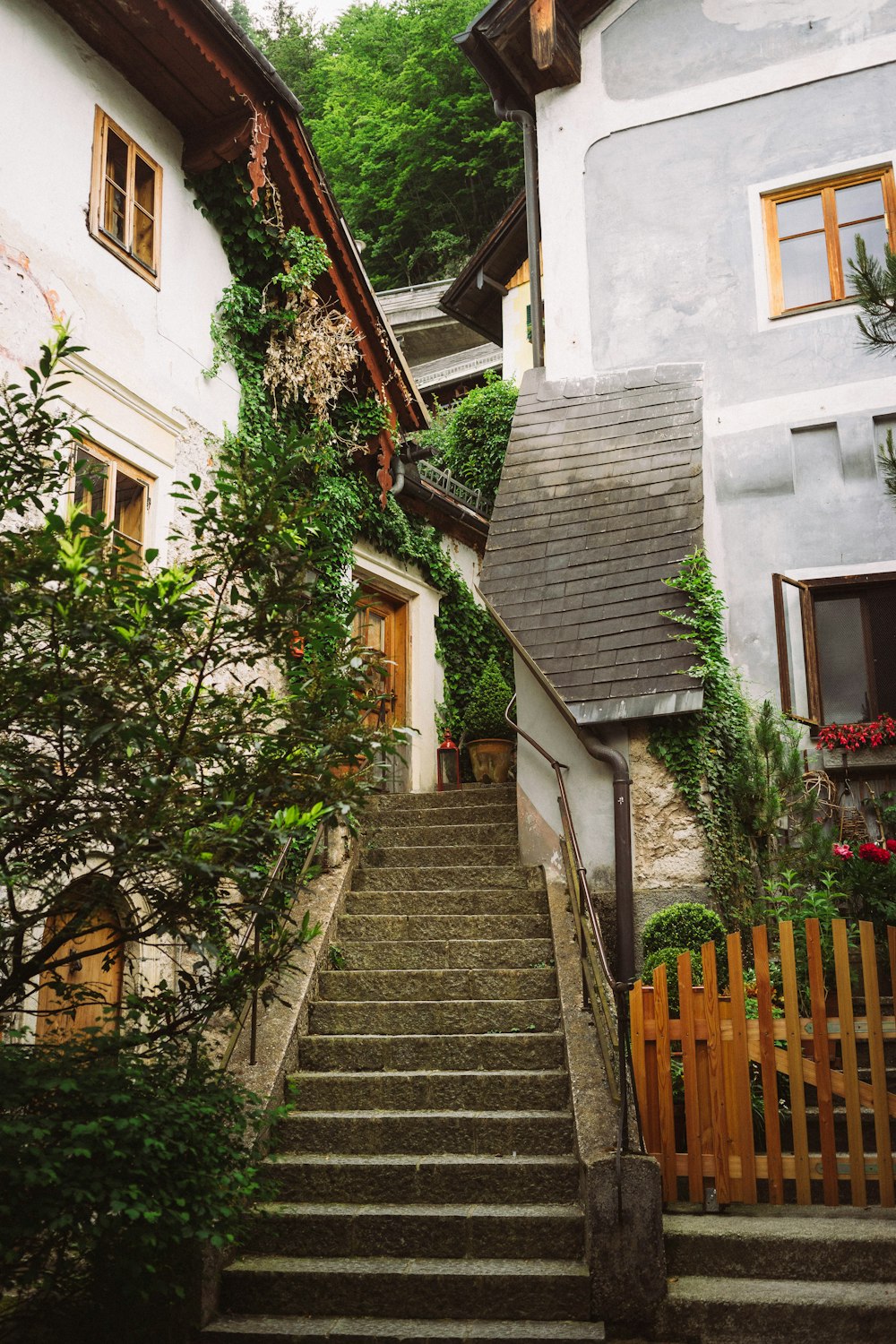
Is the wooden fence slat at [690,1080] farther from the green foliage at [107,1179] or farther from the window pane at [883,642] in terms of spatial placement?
the window pane at [883,642]

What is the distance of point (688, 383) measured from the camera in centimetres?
1009

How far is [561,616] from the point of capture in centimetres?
935

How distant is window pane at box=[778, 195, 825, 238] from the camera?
10.2m

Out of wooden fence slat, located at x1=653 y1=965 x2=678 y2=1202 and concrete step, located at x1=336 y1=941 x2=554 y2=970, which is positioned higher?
concrete step, located at x1=336 y1=941 x2=554 y2=970

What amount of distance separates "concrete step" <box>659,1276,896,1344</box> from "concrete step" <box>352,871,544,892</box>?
4.00 meters

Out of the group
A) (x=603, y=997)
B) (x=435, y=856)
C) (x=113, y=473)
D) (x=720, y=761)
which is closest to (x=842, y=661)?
(x=720, y=761)

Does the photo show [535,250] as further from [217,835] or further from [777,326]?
[217,835]

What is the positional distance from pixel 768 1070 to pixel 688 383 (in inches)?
249

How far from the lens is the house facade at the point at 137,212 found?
732 cm

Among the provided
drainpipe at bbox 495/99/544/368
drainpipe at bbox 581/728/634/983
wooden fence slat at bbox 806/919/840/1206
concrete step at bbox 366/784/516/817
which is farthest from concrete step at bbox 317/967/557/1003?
drainpipe at bbox 495/99/544/368

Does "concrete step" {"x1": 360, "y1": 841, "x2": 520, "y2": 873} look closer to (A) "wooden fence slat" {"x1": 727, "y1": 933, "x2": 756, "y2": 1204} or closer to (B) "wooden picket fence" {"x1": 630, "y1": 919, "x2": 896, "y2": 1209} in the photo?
(B) "wooden picket fence" {"x1": 630, "y1": 919, "x2": 896, "y2": 1209}

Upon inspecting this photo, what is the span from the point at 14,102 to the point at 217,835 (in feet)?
18.0

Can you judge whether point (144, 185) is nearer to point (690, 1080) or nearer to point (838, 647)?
point (838, 647)

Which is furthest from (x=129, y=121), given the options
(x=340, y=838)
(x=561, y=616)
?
(x=340, y=838)
